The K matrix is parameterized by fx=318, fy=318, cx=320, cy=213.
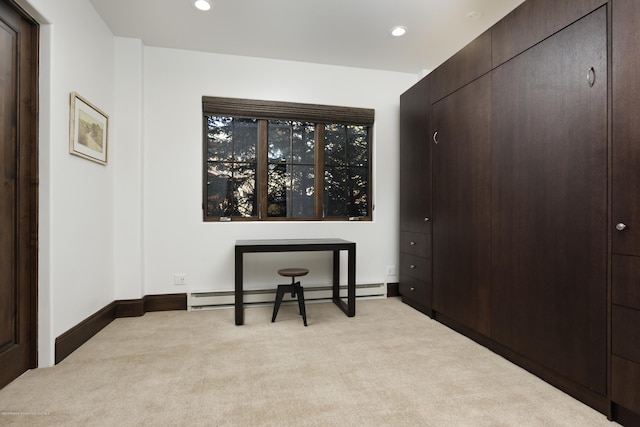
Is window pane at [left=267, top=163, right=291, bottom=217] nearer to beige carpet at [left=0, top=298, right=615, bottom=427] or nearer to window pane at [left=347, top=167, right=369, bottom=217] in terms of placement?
window pane at [left=347, top=167, right=369, bottom=217]

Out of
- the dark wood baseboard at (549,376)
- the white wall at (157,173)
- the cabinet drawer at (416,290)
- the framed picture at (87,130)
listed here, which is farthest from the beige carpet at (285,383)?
the framed picture at (87,130)

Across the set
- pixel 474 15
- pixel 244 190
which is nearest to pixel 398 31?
pixel 474 15

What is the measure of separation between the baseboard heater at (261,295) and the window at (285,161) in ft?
2.56

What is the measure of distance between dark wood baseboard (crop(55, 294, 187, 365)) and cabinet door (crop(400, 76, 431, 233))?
8.19ft

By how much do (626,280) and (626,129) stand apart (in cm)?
68

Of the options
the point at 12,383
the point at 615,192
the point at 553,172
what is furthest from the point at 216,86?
the point at 615,192

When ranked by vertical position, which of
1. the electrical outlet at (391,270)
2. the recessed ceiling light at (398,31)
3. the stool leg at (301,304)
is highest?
the recessed ceiling light at (398,31)

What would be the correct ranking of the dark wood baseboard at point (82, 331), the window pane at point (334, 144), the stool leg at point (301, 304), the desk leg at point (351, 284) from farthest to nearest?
the window pane at point (334, 144) → the desk leg at point (351, 284) → the stool leg at point (301, 304) → the dark wood baseboard at point (82, 331)

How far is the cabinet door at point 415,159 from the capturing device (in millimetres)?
3051

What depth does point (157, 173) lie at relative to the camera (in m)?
3.22

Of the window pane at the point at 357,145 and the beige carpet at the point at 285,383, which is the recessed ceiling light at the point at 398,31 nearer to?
the window pane at the point at 357,145

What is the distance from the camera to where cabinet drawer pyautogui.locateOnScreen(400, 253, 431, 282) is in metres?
3.03

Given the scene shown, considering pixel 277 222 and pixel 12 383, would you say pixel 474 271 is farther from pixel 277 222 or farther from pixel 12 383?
pixel 12 383

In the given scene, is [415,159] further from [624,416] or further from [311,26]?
[624,416]
